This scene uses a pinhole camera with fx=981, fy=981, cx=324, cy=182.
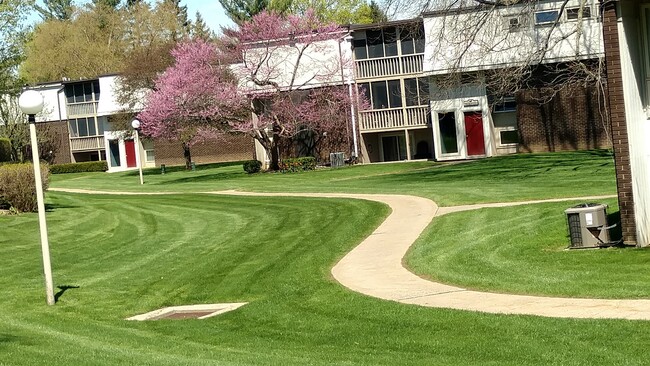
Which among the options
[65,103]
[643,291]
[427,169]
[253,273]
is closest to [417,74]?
[427,169]

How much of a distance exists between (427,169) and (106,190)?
51.4 feet

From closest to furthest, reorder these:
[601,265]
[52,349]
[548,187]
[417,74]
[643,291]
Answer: [52,349] → [643,291] → [601,265] → [548,187] → [417,74]

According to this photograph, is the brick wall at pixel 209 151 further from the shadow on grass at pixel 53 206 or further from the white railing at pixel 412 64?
the shadow on grass at pixel 53 206

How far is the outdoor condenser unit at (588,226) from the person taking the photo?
15367 mm

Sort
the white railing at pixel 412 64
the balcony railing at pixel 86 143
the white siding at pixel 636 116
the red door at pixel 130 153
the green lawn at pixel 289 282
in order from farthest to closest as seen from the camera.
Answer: the balcony railing at pixel 86 143
the red door at pixel 130 153
the white railing at pixel 412 64
the white siding at pixel 636 116
the green lawn at pixel 289 282

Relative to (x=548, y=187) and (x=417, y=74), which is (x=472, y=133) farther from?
(x=548, y=187)

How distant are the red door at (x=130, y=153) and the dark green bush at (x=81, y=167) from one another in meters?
2.76

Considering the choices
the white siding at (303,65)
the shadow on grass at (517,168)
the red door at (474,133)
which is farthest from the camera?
the white siding at (303,65)

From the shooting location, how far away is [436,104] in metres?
46.8

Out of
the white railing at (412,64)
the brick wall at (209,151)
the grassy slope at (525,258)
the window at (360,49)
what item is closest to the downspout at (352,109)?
the window at (360,49)

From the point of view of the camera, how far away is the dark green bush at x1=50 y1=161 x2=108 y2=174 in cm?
6706

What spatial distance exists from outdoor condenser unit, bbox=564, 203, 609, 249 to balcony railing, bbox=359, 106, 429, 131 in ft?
115

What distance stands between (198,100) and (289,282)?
1267 inches

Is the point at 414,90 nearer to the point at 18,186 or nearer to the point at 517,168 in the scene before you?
the point at 517,168
